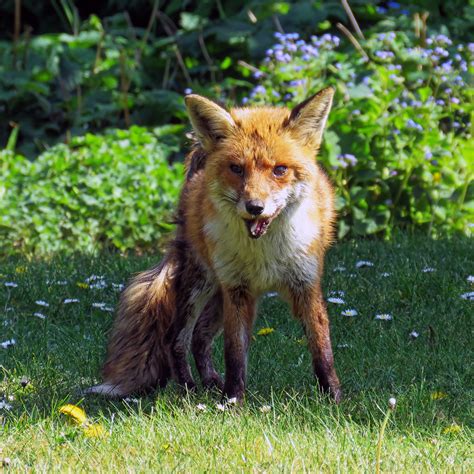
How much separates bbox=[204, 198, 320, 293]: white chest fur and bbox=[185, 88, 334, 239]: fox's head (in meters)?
0.11

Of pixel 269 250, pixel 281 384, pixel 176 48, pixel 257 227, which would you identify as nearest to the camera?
pixel 257 227

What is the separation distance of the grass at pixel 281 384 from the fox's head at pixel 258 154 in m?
0.94

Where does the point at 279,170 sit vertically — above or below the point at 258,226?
above

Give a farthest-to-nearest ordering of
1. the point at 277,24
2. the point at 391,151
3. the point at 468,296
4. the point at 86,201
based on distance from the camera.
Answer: the point at 277,24
the point at 86,201
the point at 391,151
the point at 468,296

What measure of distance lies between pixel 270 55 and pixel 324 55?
1.60 ft

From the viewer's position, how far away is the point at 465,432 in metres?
4.20

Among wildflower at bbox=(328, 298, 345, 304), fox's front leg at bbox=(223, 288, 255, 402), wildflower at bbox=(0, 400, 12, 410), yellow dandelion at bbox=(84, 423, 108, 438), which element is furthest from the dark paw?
wildflower at bbox=(328, 298, 345, 304)

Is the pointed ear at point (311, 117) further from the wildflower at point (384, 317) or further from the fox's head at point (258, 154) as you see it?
the wildflower at point (384, 317)

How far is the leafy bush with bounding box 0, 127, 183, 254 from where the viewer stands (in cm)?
800

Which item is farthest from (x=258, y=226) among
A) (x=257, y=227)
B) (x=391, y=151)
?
(x=391, y=151)

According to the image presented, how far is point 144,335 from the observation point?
5059mm

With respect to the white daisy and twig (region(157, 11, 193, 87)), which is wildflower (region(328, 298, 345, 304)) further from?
twig (region(157, 11, 193, 87))

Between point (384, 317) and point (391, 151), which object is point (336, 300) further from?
point (391, 151)

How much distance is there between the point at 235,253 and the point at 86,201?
3.69m
